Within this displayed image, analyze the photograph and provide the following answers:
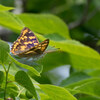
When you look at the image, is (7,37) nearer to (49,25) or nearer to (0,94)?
(49,25)

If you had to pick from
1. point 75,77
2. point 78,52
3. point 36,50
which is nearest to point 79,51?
point 78,52

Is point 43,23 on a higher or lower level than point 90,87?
higher

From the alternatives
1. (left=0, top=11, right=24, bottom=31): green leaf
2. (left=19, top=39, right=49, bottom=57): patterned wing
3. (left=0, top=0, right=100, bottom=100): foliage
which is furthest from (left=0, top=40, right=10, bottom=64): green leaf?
(left=0, top=11, right=24, bottom=31): green leaf

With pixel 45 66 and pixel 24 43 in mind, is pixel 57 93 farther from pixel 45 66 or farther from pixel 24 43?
pixel 45 66

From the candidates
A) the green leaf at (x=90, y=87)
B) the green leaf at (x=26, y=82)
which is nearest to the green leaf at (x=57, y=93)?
the green leaf at (x=26, y=82)

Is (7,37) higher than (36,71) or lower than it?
lower

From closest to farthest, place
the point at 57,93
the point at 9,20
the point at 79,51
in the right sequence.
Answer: the point at 57,93 < the point at 9,20 < the point at 79,51

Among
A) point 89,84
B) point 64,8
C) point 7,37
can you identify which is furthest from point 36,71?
point 64,8

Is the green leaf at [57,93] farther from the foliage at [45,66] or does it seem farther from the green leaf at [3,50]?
the green leaf at [3,50]
